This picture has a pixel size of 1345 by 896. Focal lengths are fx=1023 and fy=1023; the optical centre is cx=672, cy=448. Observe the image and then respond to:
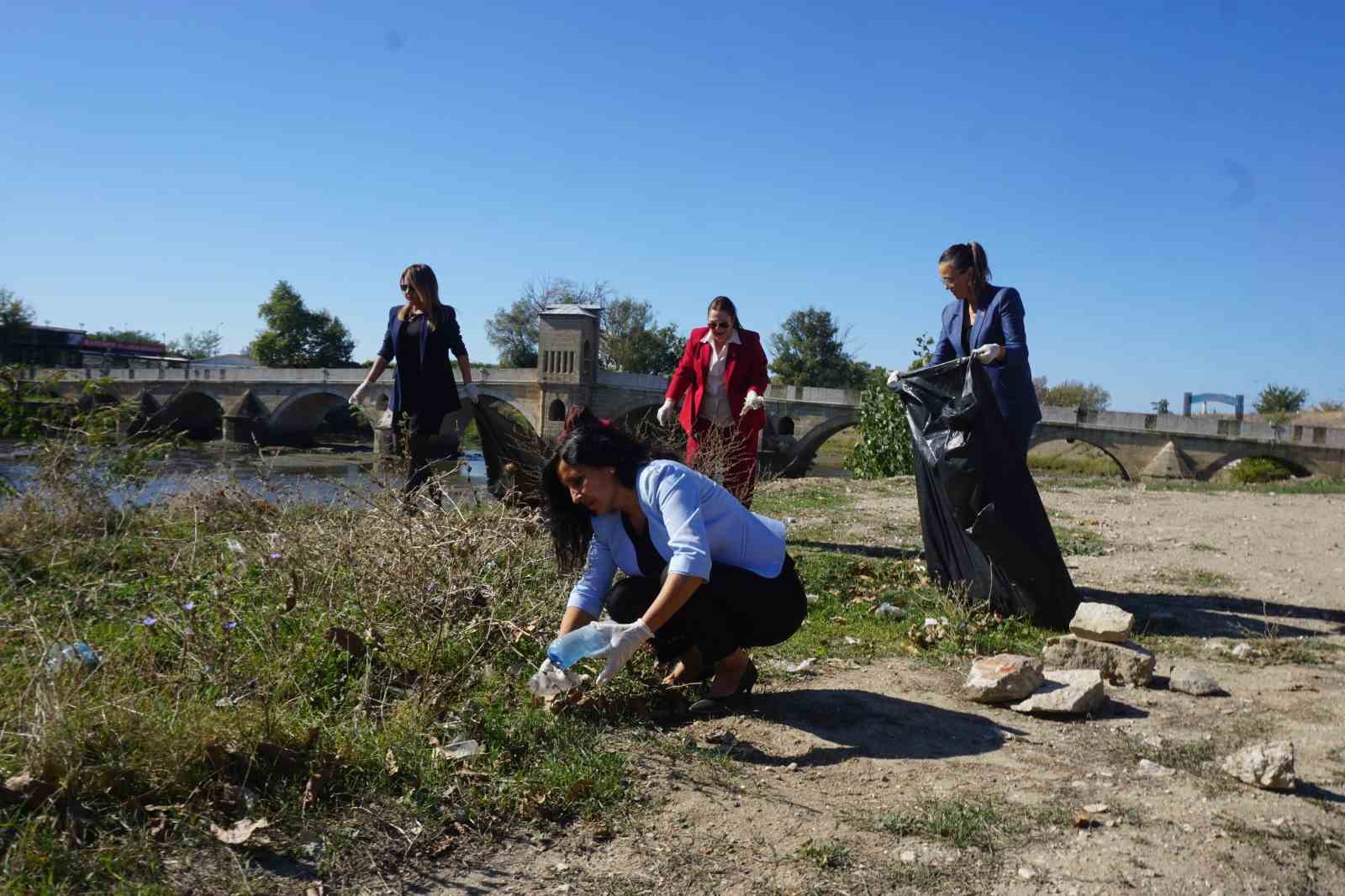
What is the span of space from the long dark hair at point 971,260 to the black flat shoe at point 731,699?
236cm

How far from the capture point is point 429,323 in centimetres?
566

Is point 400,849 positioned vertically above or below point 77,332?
below

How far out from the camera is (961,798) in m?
2.71

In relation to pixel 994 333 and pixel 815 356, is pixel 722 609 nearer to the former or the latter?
pixel 994 333

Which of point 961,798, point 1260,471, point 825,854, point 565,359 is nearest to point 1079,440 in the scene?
point 1260,471

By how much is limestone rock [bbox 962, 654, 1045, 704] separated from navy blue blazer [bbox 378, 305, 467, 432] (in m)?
3.36

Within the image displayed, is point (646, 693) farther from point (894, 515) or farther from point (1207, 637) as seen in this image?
point (894, 515)

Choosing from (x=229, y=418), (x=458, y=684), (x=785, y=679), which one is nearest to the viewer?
(x=458, y=684)

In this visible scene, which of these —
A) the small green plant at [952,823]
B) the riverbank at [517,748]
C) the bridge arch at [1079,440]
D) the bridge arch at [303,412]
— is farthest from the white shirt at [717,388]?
the bridge arch at [303,412]

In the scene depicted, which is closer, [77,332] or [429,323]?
[429,323]

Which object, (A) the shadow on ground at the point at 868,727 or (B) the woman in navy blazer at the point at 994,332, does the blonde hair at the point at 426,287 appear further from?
(A) the shadow on ground at the point at 868,727

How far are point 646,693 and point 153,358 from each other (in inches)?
3607

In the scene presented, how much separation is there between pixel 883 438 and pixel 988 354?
1225 cm

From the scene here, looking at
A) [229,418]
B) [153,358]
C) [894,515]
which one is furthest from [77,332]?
[894,515]
